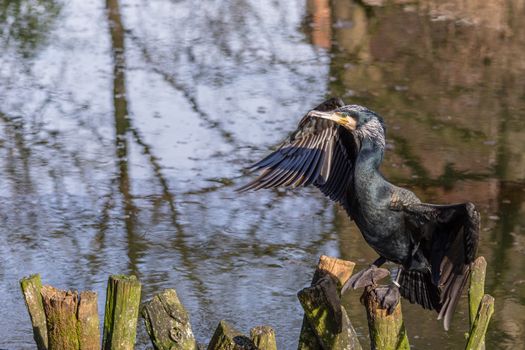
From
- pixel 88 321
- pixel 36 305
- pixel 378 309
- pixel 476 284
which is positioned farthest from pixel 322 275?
pixel 36 305

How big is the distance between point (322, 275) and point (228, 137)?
4247 millimetres

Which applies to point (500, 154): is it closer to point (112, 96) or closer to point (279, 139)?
point (279, 139)

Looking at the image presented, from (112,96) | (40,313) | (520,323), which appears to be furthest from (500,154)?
(40,313)

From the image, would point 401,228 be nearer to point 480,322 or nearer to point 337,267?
point 337,267

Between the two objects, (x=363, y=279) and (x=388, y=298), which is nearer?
(x=388, y=298)

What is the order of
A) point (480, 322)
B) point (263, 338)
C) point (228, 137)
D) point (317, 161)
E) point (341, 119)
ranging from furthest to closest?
1. point (228, 137)
2. point (317, 161)
3. point (341, 119)
4. point (263, 338)
5. point (480, 322)

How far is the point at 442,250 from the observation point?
13.7 feet

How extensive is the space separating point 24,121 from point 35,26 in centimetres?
288

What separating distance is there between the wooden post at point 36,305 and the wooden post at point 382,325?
4.20 ft

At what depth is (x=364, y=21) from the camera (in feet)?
38.3

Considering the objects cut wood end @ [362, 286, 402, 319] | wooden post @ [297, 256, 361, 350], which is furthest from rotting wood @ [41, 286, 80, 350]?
cut wood end @ [362, 286, 402, 319]

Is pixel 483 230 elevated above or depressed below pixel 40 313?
below

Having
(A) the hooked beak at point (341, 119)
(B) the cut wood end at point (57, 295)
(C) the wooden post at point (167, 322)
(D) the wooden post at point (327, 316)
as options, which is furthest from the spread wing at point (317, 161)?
(B) the cut wood end at point (57, 295)

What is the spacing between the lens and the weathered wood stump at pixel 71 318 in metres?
3.99
